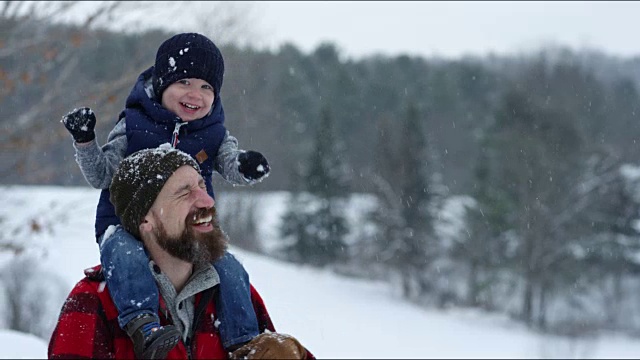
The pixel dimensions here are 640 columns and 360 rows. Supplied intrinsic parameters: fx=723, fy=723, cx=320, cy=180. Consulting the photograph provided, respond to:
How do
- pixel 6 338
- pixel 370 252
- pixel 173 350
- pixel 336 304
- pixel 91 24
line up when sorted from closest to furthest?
pixel 173 350
pixel 6 338
pixel 91 24
pixel 336 304
pixel 370 252

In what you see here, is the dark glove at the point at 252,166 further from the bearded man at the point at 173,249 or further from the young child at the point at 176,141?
the bearded man at the point at 173,249

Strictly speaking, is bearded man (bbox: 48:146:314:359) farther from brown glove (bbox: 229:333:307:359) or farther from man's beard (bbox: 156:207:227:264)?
brown glove (bbox: 229:333:307:359)

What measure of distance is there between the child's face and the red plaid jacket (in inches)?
23.1

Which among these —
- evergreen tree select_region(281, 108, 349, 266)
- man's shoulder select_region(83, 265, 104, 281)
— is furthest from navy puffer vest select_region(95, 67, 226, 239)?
evergreen tree select_region(281, 108, 349, 266)

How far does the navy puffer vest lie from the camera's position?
A: 2.27 m

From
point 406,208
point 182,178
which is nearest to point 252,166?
point 182,178

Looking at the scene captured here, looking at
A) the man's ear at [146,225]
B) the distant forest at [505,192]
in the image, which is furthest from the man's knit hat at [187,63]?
the distant forest at [505,192]

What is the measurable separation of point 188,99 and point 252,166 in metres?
0.34

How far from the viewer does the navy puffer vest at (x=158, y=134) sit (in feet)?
7.44

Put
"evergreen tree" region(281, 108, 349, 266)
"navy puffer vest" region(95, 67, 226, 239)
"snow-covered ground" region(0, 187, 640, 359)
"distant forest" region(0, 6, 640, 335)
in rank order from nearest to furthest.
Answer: "navy puffer vest" region(95, 67, 226, 239) → "snow-covered ground" region(0, 187, 640, 359) → "distant forest" region(0, 6, 640, 335) → "evergreen tree" region(281, 108, 349, 266)

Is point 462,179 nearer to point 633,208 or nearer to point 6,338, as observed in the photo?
point 633,208

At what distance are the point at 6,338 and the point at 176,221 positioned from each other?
3.41 m

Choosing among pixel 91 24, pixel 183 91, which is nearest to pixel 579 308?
pixel 91 24

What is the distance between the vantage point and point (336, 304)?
25406 mm
